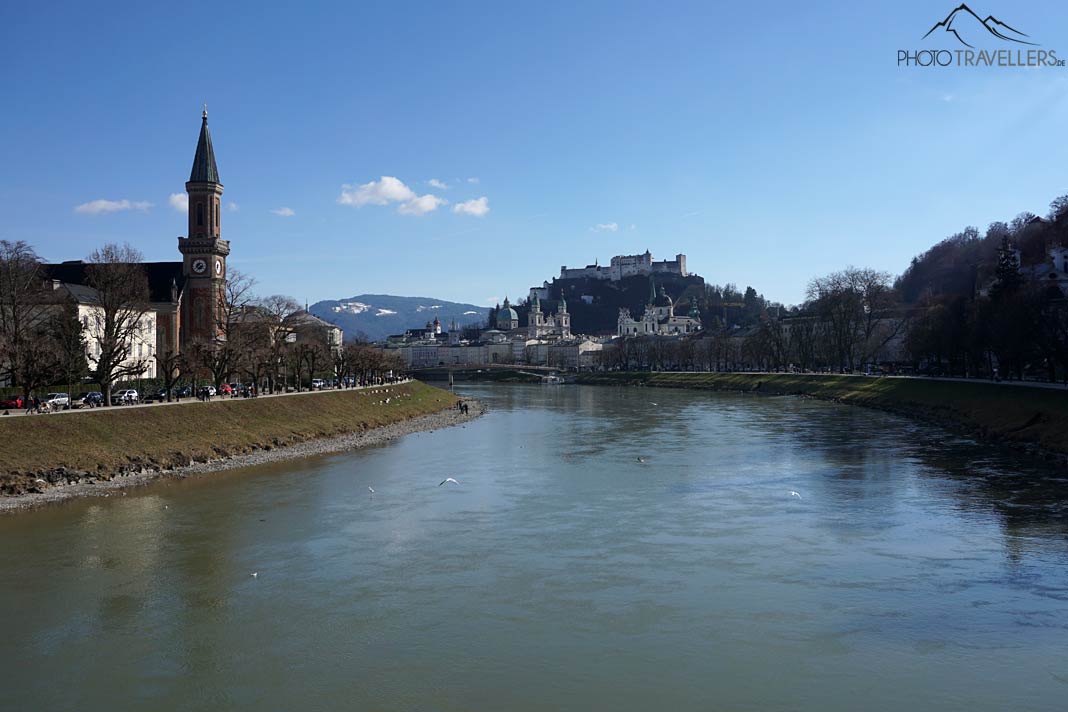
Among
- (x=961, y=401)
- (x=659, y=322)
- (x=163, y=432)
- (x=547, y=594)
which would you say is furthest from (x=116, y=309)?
(x=659, y=322)

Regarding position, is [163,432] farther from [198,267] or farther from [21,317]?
[198,267]

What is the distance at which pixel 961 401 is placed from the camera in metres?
46.9

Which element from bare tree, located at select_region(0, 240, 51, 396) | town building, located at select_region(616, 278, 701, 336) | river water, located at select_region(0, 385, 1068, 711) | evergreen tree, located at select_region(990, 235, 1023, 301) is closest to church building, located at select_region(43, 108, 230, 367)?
bare tree, located at select_region(0, 240, 51, 396)

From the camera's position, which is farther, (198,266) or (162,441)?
(198,266)

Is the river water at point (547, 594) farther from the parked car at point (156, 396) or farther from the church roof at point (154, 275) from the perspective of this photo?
the church roof at point (154, 275)

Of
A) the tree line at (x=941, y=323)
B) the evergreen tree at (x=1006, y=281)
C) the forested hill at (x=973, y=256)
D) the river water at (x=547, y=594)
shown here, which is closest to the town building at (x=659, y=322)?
the tree line at (x=941, y=323)

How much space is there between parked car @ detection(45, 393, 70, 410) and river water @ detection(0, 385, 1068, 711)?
36.3 feet

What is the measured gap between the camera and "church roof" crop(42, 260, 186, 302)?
62938 millimetres

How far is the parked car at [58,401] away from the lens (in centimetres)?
3492

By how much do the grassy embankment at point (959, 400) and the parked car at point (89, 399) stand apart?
3752 cm

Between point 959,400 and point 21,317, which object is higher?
point 21,317

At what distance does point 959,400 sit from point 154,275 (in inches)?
2131

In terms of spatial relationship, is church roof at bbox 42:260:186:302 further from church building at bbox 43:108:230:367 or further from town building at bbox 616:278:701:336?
town building at bbox 616:278:701:336

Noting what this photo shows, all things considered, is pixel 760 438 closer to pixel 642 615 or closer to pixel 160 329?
pixel 642 615
